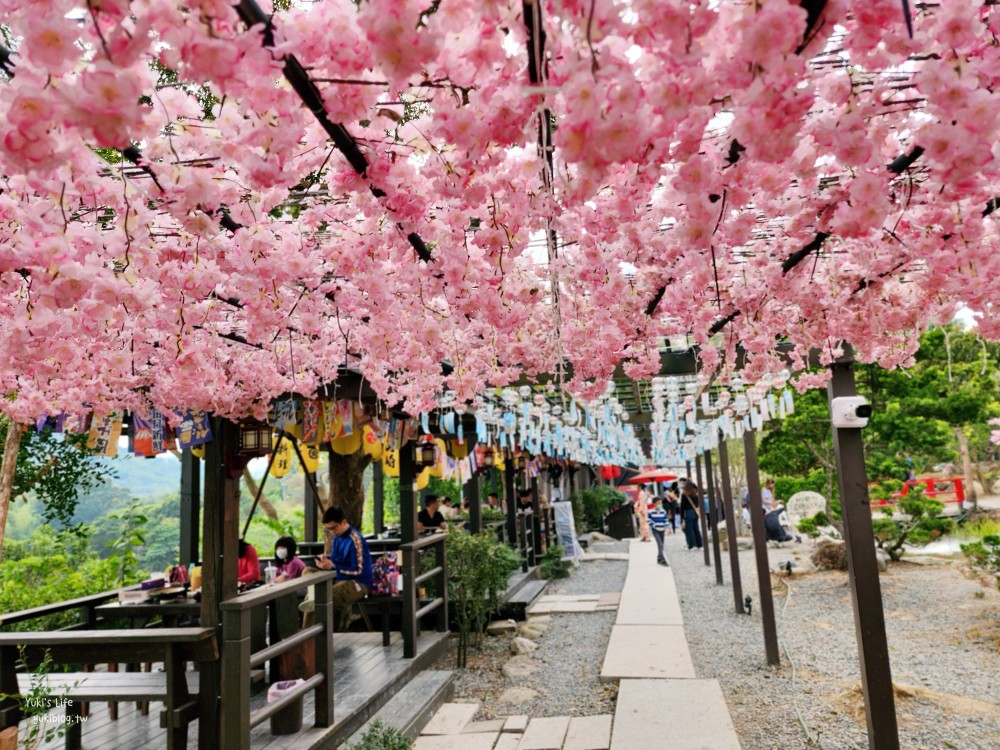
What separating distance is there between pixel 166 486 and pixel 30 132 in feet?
229

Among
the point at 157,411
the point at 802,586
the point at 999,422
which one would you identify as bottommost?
the point at 802,586

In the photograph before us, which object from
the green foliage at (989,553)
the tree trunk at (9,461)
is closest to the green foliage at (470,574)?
the tree trunk at (9,461)

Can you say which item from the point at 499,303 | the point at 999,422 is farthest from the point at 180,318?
the point at 999,422

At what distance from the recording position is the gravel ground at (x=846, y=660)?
16.4 ft

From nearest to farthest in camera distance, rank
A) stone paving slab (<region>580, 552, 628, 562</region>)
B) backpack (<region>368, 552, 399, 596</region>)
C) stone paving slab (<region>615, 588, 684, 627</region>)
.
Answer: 1. backpack (<region>368, 552, 399, 596</region>)
2. stone paving slab (<region>615, 588, 684, 627</region>)
3. stone paving slab (<region>580, 552, 628, 562</region>)

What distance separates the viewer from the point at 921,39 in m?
1.49

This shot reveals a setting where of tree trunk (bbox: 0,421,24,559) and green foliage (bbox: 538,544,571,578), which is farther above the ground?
tree trunk (bbox: 0,421,24,559)

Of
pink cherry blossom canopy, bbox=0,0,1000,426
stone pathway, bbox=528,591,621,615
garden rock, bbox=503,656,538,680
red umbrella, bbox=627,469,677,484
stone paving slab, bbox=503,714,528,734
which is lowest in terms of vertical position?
stone pathway, bbox=528,591,621,615

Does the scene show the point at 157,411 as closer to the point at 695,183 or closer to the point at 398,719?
the point at 398,719

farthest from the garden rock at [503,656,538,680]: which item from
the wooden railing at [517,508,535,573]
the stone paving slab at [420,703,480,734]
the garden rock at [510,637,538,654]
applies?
the wooden railing at [517,508,535,573]

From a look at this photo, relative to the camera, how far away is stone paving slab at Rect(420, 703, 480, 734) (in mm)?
5344

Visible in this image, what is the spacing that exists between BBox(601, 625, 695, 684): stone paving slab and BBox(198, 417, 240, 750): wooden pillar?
336 centimetres

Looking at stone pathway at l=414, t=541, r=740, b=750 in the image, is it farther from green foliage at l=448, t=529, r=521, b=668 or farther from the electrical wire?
green foliage at l=448, t=529, r=521, b=668

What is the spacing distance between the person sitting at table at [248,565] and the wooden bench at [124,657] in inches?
99.9
